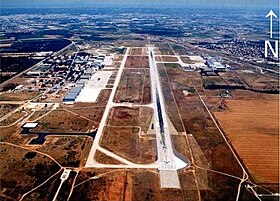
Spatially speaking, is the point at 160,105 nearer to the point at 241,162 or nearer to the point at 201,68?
the point at 241,162

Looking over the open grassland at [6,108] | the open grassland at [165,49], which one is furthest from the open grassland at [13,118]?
the open grassland at [165,49]

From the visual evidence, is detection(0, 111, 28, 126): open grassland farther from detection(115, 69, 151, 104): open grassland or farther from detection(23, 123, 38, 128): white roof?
detection(115, 69, 151, 104): open grassland

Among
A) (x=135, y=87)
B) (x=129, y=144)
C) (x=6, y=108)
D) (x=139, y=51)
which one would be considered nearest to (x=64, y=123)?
(x=129, y=144)

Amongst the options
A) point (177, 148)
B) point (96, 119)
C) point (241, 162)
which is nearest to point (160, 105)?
point (96, 119)

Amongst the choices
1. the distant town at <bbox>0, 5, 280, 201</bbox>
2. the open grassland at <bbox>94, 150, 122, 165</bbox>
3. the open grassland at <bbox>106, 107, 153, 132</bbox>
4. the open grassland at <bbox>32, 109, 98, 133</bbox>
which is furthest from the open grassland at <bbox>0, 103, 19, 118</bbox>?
the open grassland at <bbox>94, 150, 122, 165</bbox>

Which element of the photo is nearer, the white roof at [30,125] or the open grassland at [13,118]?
the white roof at [30,125]

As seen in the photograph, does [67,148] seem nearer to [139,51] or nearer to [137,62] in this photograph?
[137,62]

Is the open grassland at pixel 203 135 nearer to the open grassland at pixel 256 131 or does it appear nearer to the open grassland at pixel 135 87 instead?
the open grassland at pixel 256 131

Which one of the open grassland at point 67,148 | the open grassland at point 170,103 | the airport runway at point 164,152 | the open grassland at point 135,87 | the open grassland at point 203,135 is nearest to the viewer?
the airport runway at point 164,152

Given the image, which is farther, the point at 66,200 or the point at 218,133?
the point at 218,133
